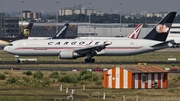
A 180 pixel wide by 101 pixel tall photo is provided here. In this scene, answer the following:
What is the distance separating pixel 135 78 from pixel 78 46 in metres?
42.7

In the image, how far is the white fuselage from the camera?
104438mm

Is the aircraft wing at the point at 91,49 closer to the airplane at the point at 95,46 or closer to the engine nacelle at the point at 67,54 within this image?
the airplane at the point at 95,46

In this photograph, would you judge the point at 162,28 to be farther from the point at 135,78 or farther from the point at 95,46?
the point at 135,78

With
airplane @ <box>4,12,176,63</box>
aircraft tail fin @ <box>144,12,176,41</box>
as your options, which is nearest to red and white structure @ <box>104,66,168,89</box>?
airplane @ <box>4,12,176,63</box>

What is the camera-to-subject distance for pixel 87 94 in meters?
59.4

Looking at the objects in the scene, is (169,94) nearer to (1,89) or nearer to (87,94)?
(87,94)

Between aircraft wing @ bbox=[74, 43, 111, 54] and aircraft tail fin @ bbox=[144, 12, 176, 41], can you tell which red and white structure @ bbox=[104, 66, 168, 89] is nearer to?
aircraft wing @ bbox=[74, 43, 111, 54]

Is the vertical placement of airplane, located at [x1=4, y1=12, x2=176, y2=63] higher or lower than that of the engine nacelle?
higher

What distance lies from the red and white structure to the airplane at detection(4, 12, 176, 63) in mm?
37646

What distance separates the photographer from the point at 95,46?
341 ft

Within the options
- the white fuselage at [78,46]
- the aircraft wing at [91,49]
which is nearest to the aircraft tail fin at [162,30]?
the white fuselage at [78,46]

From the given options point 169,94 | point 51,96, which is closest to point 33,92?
point 51,96

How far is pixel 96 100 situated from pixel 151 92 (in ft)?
26.5

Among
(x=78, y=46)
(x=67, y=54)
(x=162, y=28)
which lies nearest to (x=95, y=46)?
(x=78, y=46)
